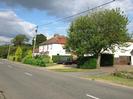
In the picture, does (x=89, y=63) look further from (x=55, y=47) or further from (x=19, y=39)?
(x=19, y=39)

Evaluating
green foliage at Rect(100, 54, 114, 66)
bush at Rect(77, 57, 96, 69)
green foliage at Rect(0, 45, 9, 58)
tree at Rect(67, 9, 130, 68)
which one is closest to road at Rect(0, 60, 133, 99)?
tree at Rect(67, 9, 130, 68)

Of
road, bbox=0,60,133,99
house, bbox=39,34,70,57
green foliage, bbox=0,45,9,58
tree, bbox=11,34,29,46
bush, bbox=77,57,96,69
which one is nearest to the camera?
road, bbox=0,60,133,99

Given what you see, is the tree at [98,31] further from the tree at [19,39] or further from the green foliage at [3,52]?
the tree at [19,39]

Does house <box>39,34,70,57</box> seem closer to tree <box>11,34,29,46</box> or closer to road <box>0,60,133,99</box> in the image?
road <box>0,60,133,99</box>

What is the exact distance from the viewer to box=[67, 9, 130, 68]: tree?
48.2 m

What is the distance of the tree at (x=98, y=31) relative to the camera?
158 ft

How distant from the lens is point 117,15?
4903 centimetres

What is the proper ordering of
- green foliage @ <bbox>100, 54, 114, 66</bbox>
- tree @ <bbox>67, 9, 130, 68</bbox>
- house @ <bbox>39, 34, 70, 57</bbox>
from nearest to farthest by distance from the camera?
1. tree @ <bbox>67, 9, 130, 68</bbox>
2. green foliage @ <bbox>100, 54, 114, 66</bbox>
3. house @ <bbox>39, 34, 70, 57</bbox>

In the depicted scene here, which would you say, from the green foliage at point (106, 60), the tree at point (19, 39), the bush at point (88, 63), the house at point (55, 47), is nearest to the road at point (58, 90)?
the bush at point (88, 63)

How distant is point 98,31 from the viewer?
48.5 m

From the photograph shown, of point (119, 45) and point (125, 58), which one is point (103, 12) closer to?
point (119, 45)

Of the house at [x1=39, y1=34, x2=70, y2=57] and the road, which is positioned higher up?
the house at [x1=39, y1=34, x2=70, y2=57]

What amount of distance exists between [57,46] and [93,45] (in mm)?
45035

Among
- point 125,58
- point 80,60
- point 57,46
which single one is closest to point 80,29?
point 80,60
